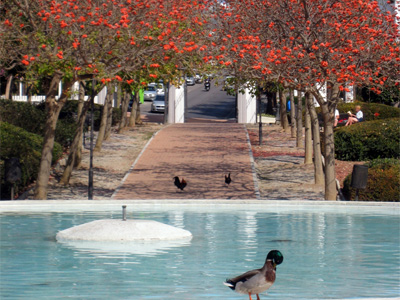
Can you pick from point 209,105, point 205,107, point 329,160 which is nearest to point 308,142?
point 329,160

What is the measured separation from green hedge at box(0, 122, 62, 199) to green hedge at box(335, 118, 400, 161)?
1345 centimetres

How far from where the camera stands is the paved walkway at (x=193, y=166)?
1121 inches

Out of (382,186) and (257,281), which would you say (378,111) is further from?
(257,281)

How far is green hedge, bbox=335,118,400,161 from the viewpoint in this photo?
33562 millimetres

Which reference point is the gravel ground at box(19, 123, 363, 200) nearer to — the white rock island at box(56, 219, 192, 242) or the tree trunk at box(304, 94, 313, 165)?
the tree trunk at box(304, 94, 313, 165)

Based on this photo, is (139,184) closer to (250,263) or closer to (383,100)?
(250,263)

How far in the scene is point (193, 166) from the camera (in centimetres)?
3434

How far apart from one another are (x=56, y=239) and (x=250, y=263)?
4.22 m

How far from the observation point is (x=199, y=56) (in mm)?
24312

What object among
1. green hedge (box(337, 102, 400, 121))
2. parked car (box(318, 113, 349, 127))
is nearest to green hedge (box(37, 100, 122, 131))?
parked car (box(318, 113, 349, 127))

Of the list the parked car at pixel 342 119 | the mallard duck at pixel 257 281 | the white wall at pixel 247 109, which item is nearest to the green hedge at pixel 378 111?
the parked car at pixel 342 119

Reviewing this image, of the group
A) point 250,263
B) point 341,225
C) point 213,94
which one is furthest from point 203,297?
point 213,94

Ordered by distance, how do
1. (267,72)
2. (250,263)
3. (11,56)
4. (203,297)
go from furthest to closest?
1. (11,56)
2. (267,72)
3. (250,263)
4. (203,297)

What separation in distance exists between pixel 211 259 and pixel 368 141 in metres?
22.2
